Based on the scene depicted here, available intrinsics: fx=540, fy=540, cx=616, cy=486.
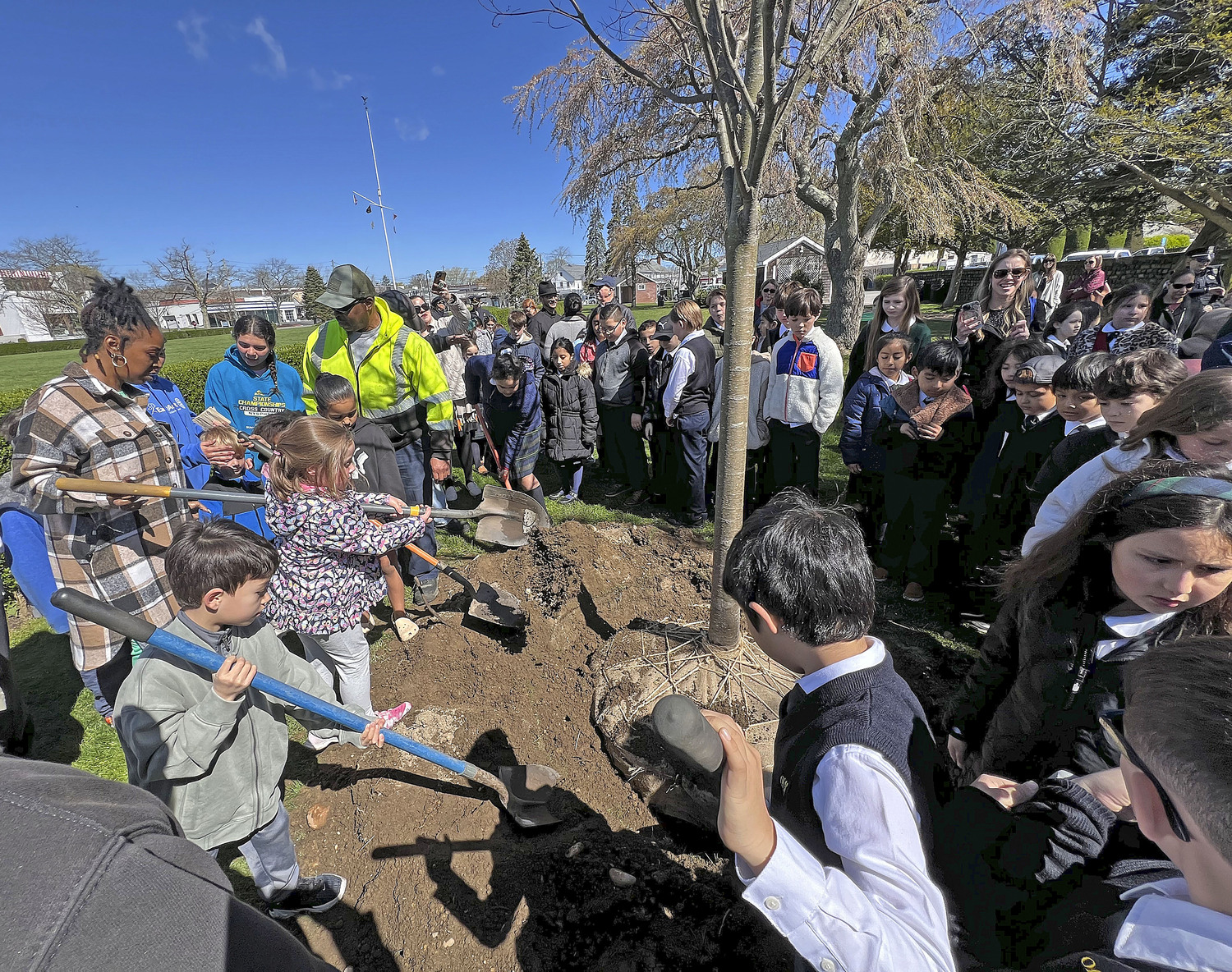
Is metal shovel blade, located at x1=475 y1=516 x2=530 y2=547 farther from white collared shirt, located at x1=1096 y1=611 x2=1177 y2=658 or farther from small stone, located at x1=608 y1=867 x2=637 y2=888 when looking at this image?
white collared shirt, located at x1=1096 y1=611 x2=1177 y2=658

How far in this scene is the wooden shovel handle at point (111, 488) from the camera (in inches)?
93.7

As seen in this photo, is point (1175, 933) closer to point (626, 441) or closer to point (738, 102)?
point (738, 102)

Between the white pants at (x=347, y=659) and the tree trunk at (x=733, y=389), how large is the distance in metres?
1.89

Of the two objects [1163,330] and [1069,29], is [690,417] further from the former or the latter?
[1069,29]

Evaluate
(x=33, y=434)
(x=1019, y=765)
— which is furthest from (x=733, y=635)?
(x=33, y=434)

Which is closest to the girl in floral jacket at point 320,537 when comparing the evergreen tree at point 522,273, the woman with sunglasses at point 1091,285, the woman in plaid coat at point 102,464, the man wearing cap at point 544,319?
the woman in plaid coat at point 102,464

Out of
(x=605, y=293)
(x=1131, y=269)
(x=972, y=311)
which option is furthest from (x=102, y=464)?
(x=1131, y=269)

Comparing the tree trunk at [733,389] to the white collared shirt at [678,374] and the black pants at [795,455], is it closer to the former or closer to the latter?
the black pants at [795,455]

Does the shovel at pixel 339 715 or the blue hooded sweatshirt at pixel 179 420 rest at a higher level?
the blue hooded sweatshirt at pixel 179 420

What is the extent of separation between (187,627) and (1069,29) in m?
16.9

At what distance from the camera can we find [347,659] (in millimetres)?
2756

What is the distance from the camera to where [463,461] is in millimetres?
6613

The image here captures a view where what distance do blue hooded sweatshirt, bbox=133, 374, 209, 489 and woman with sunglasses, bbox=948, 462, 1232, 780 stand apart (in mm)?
4197

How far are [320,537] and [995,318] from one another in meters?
6.40
